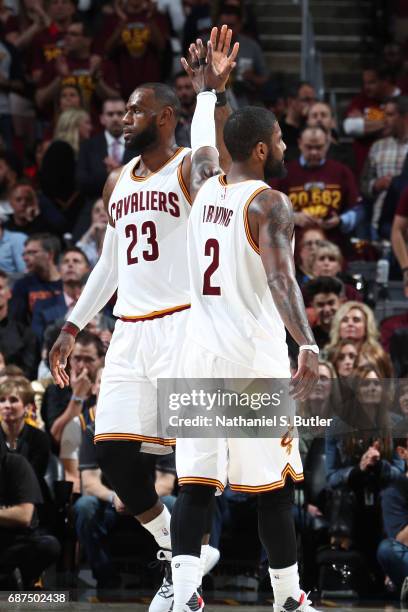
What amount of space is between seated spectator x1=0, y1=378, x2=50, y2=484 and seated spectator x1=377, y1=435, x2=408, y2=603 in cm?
205

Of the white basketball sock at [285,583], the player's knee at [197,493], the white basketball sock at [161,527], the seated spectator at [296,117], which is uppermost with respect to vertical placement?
the seated spectator at [296,117]

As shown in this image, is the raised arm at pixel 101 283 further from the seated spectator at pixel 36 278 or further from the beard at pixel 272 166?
the seated spectator at pixel 36 278

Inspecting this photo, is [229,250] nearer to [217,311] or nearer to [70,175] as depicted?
[217,311]

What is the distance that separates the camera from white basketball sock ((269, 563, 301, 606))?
4.96m

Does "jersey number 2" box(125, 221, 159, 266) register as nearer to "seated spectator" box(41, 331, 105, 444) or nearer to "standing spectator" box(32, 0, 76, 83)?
"seated spectator" box(41, 331, 105, 444)

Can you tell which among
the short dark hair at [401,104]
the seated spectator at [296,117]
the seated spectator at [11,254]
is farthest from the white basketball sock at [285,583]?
the seated spectator at [296,117]

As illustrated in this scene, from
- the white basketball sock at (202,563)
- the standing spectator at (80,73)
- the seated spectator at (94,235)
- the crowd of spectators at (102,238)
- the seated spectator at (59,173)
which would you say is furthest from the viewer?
the standing spectator at (80,73)

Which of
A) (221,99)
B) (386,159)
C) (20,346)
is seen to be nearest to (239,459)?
(221,99)

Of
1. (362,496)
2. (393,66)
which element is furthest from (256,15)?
(362,496)

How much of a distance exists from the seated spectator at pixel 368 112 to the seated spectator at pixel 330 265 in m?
2.99

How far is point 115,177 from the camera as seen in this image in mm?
5957

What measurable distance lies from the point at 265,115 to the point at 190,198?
2.18ft

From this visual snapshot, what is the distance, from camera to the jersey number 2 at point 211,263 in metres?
5.07

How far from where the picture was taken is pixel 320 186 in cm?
1002
